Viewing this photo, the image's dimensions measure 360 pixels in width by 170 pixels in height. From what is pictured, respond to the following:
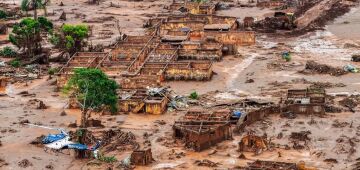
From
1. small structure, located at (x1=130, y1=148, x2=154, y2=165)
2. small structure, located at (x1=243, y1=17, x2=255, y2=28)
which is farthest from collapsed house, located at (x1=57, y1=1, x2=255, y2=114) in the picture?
small structure, located at (x1=130, y1=148, x2=154, y2=165)

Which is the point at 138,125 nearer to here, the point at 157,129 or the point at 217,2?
the point at 157,129

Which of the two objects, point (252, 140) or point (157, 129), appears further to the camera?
point (157, 129)

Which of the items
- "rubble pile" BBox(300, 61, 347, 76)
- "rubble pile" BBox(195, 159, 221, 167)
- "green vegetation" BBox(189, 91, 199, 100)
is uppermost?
"rubble pile" BBox(300, 61, 347, 76)

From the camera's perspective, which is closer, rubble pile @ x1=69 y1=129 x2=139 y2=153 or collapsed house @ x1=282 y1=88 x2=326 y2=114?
rubble pile @ x1=69 y1=129 x2=139 y2=153

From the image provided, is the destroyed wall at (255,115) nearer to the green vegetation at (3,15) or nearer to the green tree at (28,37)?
the green tree at (28,37)

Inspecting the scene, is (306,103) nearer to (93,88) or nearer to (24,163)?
(93,88)

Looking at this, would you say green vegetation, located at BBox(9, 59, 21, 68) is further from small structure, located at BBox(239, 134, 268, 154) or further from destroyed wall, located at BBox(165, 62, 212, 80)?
small structure, located at BBox(239, 134, 268, 154)

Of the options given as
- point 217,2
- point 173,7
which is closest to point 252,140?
point 173,7
